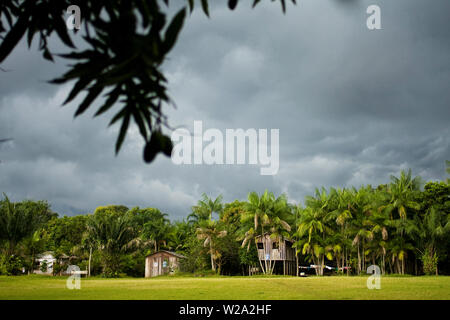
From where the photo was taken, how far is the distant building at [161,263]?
37.7 metres

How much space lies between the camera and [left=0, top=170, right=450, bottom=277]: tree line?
2981 centimetres

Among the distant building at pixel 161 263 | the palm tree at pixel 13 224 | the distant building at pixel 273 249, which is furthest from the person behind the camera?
the distant building at pixel 161 263

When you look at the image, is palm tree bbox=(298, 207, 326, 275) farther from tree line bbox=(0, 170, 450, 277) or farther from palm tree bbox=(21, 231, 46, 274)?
palm tree bbox=(21, 231, 46, 274)

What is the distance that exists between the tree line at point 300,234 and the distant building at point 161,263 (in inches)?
50.5

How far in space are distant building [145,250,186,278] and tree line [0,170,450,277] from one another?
128 cm

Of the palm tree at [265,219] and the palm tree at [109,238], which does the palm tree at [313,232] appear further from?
the palm tree at [109,238]

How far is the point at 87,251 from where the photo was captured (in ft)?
115

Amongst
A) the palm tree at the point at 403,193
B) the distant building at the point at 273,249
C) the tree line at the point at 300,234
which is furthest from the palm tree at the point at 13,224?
the palm tree at the point at 403,193

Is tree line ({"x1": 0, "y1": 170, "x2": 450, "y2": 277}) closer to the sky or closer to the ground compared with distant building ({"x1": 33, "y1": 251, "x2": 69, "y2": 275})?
closer to the sky

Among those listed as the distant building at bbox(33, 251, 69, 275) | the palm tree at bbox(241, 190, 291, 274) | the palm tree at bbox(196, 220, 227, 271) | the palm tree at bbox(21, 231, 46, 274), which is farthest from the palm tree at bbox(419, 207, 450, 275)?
the distant building at bbox(33, 251, 69, 275)

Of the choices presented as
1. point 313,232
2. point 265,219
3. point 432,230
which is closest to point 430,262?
point 432,230

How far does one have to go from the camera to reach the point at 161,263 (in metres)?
38.2

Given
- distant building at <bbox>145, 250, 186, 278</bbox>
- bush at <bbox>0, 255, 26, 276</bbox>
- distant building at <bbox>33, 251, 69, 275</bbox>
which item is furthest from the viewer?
distant building at <bbox>145, 250, 186, 278</bbox>
